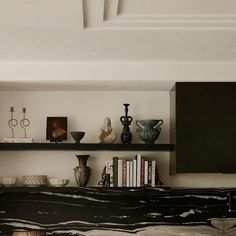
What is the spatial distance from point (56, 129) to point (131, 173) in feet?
2.58

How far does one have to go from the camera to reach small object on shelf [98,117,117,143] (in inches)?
167

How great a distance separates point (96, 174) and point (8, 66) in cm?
124

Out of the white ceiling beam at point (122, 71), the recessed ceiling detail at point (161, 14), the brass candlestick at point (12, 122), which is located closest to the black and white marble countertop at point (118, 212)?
the brass candlestick at point (12, 122)

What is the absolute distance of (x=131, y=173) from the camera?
13.8 ft

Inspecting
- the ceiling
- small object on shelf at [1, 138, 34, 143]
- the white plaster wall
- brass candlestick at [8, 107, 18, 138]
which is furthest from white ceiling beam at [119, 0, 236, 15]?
brass candlestick at [8, 107, 18, 138]

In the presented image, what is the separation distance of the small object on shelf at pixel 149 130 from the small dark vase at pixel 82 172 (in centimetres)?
53

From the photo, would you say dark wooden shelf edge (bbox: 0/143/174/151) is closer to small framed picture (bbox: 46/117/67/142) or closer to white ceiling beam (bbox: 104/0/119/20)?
small framed picture (bbox: 46/117/67/142)

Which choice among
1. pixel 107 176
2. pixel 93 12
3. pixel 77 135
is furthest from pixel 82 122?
pixel 93 12

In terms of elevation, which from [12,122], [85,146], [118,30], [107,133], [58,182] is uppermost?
[118,30]

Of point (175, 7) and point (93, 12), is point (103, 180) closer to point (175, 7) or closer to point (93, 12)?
point (93, 12)

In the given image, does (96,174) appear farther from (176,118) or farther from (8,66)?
(8,66)

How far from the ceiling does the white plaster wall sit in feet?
1.79

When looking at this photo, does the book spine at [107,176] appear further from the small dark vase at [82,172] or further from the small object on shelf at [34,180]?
the small object on shelf at [34,180]

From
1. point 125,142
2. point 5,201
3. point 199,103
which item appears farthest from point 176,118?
point 5,201
